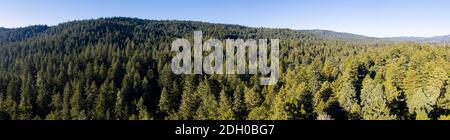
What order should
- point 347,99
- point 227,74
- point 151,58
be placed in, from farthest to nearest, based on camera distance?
point 151,58
point 227,74
point 347,99

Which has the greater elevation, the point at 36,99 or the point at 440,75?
the point at 440,75

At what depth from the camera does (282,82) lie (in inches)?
5074

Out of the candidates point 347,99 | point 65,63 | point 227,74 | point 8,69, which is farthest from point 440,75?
point 8,69

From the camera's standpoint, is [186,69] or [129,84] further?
[186,69]

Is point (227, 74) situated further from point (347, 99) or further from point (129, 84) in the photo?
point (347, 99)

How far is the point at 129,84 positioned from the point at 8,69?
65208 millimetres

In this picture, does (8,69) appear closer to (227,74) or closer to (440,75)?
(227,74)
